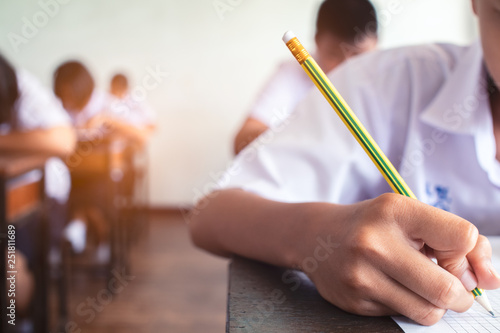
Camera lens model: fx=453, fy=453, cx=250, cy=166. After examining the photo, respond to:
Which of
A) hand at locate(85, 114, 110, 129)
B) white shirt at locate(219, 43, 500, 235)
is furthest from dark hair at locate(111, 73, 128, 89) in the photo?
white shirt at locate(219, 43, 500, 235)

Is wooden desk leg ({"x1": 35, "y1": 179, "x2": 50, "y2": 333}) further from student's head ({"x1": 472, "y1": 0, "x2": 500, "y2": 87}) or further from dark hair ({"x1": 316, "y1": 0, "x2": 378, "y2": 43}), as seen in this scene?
student's head ({"x1": 472, "y1": 0, "x2": 500, "y2": 87})

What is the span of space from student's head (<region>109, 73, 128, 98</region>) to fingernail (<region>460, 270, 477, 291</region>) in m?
4.27

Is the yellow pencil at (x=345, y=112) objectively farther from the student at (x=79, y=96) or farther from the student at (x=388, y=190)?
the student at (x=79, y=96)

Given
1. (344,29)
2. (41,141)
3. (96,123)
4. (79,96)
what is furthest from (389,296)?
(96,123)

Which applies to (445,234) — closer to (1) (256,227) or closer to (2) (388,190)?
(1) (256,227)

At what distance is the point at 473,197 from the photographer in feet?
2.05

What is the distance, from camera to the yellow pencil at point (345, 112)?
32 centimetres

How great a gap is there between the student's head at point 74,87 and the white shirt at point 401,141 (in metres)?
2.60

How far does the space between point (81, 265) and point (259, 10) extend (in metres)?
2.80

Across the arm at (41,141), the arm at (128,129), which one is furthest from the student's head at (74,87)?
the arm at (41,141)

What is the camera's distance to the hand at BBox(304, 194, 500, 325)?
32cm

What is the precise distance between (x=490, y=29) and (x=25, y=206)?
4.76 feet

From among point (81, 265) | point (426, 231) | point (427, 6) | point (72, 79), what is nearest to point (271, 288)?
point (426, 231)

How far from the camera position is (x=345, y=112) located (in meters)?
0.34
